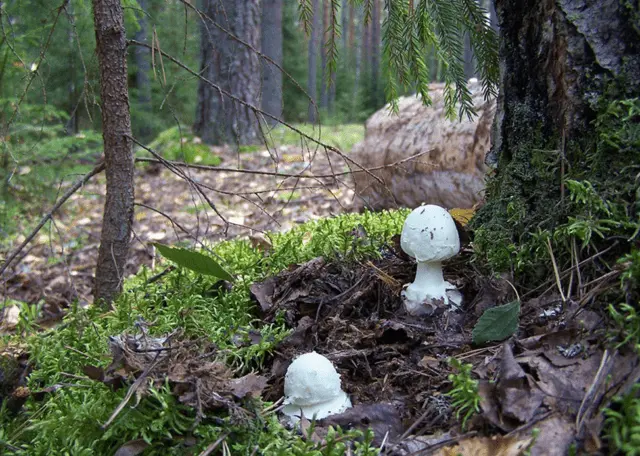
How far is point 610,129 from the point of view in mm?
1644

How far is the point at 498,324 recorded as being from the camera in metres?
1.61

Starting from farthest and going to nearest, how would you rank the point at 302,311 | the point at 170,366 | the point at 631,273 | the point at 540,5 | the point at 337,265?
the point at 337,265, the point at 302,311, the point at 540,5, the point at 170,366, the point at 631,273

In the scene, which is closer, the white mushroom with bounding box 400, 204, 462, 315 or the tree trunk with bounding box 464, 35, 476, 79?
the white mushroom with bounding box 400, 204, 462, 315

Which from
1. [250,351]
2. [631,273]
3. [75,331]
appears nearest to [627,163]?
[631,273]

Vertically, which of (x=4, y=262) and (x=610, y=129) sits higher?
(x=610, y=129)

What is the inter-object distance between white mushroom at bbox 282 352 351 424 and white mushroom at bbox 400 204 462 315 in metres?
0.55

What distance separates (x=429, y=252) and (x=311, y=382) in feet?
2.29

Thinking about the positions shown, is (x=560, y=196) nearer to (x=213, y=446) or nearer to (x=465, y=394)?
(x=465, y=394)

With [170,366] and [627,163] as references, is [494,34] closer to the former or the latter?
[627,163]

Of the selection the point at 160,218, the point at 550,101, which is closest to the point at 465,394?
the point at 550,101

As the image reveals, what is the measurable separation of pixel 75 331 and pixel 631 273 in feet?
7.13

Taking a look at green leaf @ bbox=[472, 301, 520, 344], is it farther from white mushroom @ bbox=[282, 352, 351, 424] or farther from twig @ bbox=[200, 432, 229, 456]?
twig @ bbox=[200, 432, 229, 456]

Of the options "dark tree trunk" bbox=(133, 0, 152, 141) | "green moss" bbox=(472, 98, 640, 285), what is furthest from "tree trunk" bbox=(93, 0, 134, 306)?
"dark tree trunk" bbox=(133, 0, 152, 141)

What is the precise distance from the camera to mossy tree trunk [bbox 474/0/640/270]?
5.35ft
